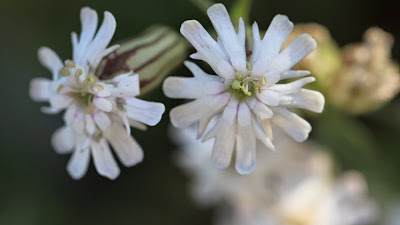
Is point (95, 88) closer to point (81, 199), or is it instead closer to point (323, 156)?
point (323, 156)

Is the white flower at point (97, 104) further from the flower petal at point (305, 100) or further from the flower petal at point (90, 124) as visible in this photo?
the flower petal at point (305, 100)

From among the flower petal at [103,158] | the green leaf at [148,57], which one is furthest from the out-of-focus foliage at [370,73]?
the flower petal at [103,158]

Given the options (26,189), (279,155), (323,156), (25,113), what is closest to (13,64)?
(25,113)

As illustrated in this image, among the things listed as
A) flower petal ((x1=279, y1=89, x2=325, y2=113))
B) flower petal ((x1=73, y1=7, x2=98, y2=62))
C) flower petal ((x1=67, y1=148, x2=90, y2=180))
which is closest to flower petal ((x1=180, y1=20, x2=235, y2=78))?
flower petal ((x1=279, y1=89, x2=325, y2=113))

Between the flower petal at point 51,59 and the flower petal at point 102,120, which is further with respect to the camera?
the flower petal at point 51,59

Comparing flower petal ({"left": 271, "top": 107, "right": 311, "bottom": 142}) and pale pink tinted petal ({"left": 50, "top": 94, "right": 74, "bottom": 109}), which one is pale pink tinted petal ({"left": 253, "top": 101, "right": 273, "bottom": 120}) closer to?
flower petal ({"left": 271, "top": 107, "right": 311, "bottom": 142})

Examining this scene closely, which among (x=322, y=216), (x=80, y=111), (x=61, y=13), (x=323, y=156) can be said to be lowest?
(x=322, y=216)

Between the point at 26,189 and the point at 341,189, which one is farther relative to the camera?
the point at 26,189
